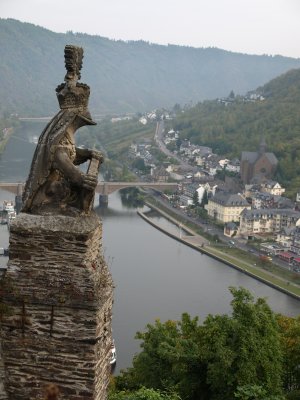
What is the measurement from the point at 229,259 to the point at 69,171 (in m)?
23.4

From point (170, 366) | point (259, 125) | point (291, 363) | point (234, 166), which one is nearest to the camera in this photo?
point (170, 366)

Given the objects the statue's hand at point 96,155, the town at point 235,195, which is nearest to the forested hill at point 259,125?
the town at point 235,195

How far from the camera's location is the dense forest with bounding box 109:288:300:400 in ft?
25.5

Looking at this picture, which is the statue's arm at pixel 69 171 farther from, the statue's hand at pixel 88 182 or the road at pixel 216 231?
the road at pixel 216 231

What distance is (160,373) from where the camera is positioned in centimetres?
878

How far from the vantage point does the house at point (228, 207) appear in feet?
111

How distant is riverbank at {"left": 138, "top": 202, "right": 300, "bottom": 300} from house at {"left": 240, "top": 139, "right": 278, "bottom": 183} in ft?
33.7

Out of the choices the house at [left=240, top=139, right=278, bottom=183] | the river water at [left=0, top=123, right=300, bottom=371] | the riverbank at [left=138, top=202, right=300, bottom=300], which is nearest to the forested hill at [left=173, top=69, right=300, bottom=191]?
the house at [left=240, top=139, right=278, bottom=183]

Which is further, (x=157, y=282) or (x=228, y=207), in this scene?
(x=228, y=207)

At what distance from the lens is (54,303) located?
109 inches

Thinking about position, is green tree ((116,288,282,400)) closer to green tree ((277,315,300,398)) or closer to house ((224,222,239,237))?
green tree ((277,315,300,398))

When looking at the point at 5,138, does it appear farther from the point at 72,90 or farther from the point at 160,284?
the point at 72,90

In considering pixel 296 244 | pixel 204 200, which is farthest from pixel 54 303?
pixel 204 200

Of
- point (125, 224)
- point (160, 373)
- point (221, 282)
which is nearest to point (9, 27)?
point (125, 224)
